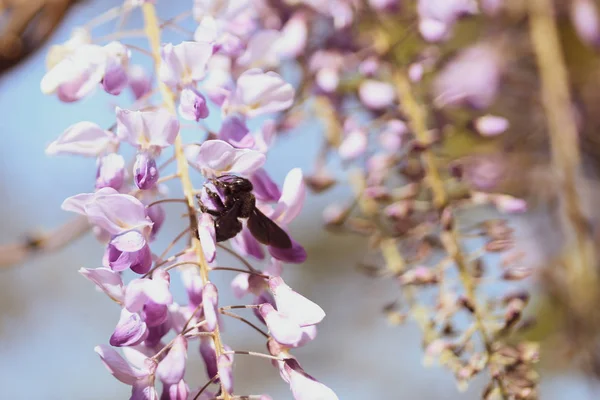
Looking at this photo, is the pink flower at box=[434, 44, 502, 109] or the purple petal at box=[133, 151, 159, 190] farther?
the pink flower at box=[434, 44, 502, 109]

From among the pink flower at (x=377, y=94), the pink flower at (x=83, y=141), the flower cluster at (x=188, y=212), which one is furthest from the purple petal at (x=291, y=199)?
the pink flower at (x=377, y=94)

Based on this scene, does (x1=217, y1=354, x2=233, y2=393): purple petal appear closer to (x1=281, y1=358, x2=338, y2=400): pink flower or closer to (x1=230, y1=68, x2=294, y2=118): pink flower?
(x1=281, y1=358, x2=338, y2=400): pink flower

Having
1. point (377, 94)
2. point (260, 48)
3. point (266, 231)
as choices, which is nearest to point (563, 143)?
point (377, 94)

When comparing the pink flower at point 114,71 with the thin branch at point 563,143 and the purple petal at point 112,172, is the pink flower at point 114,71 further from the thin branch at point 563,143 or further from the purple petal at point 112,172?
the thin branch at point 563,143

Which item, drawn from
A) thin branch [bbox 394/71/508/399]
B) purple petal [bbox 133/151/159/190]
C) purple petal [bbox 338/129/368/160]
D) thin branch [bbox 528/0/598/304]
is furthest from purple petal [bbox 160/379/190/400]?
thin branch [bbox 528/0/598/304]

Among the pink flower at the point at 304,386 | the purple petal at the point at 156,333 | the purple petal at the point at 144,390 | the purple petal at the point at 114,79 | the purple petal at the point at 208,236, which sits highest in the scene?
the purple petal at the point at 114,79

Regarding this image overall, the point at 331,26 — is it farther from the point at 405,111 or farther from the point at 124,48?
the point at 124,48
